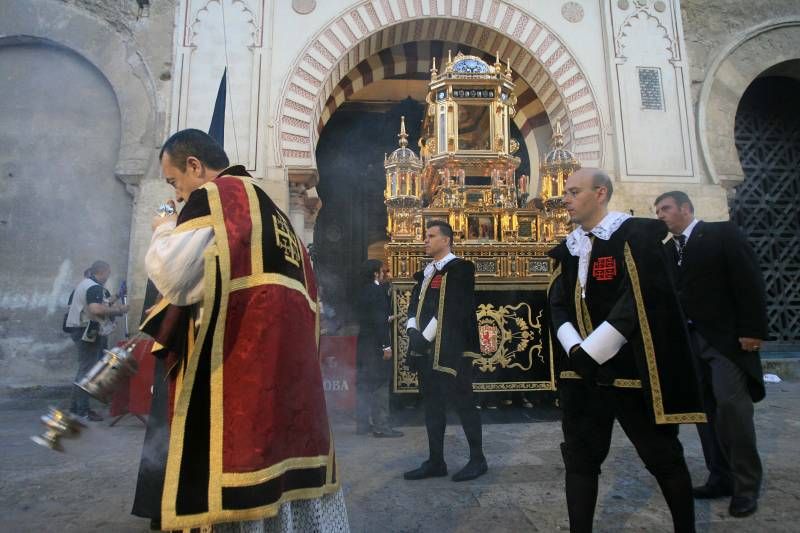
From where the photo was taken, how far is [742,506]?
2.32 meters

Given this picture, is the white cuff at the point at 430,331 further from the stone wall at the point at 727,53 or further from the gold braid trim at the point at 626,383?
the stone wall at the point at 727,53

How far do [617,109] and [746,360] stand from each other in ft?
17.9

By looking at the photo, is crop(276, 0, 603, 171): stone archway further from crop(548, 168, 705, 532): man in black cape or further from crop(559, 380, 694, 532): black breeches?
crop(559, 380, 694, 532): black breeches

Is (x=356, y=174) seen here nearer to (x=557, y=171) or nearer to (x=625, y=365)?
(x=557, y=171)

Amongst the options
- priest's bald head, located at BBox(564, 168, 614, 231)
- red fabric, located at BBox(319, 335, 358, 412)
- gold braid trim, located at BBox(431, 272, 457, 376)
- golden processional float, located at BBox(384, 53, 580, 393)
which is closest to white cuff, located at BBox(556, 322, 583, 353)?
priest's bald head, located at BBox(564, 168, 614, 231)

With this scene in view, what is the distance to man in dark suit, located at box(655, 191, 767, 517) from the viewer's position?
244 cm

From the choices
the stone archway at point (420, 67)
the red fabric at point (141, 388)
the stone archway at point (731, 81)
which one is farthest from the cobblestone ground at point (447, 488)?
the stone archway at point (420, 67)

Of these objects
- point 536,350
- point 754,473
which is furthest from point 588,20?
point 754,473

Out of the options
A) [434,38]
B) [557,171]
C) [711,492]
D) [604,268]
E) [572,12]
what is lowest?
[711,492]

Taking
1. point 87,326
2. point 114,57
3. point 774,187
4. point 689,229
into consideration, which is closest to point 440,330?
point 689,229

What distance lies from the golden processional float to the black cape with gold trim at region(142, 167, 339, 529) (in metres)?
3.15

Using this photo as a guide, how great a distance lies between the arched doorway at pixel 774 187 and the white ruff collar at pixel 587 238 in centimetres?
752

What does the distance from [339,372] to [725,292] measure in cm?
331

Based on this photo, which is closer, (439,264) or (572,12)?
(439,264)
